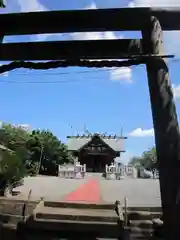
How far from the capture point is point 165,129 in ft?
8.93

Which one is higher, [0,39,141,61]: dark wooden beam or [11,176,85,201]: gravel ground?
[0,39,141,61]: dark wooden beam

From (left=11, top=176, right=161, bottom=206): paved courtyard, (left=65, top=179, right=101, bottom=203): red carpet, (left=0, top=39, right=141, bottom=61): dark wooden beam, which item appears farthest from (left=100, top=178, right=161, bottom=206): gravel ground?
(left=0, top=39, right=141, bottom=61): dark wooden beam

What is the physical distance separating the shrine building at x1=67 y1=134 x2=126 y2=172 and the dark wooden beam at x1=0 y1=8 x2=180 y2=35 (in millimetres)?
40802

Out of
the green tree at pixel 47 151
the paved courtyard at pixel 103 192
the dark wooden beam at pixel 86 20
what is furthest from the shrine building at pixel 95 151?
the dark wooden beam at pixel 86 20

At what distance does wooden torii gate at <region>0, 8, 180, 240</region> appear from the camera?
2637mm

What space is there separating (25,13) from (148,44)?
1.27 metres

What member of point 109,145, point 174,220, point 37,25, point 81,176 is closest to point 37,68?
point 37,25

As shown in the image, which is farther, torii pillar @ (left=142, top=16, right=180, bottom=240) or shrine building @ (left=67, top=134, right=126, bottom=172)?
shrine building @ (left=67, top=134, right=126, bottom=172)

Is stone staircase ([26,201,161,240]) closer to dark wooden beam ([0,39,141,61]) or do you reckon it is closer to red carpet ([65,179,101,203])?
dark wooden beam ([0,39,141,61])

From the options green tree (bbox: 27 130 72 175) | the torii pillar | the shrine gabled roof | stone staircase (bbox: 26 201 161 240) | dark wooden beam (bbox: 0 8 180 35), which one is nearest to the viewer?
the torii pillar

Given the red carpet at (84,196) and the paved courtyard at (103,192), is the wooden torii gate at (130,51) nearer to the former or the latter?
the paved courtyard at (103,192)

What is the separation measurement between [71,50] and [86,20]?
324 mm

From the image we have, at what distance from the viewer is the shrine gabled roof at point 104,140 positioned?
46.8 metres

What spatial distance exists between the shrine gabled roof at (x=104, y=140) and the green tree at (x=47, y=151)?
5.42 ft
